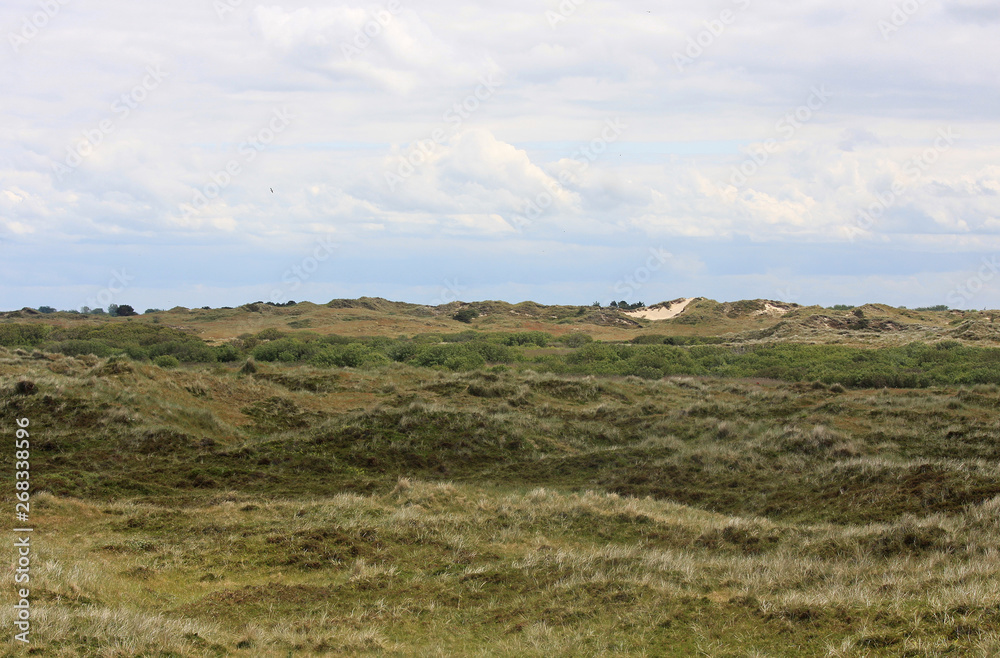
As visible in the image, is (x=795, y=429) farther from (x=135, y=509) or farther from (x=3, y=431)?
(x=3, y=431)

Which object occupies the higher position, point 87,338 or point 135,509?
point 87,338

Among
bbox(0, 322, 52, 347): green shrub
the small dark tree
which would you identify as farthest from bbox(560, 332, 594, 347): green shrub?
bbox(0, 322, 52, 347): green shrub

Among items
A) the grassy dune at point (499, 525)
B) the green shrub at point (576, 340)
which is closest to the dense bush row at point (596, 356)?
the green shrub at point (576, 340)

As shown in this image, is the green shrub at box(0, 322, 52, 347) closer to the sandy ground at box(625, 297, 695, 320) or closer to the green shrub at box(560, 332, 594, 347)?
the green shrub at box(560, 332, 594, 347)

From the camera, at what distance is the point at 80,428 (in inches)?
719

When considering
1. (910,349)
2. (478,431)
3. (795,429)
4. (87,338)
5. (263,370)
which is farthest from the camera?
(87,338)

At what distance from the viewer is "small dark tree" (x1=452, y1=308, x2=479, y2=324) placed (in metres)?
87.4

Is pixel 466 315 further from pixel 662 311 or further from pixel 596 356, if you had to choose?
pixel 596 356

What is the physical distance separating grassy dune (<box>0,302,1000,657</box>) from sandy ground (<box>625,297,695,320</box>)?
64669 millimetres

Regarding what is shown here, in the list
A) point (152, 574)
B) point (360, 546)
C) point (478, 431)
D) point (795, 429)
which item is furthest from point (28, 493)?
point (795, 429)

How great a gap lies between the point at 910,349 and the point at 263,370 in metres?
37.7

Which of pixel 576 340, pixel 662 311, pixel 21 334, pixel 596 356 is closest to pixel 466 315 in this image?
pixel 662 311

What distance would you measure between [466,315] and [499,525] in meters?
77.2

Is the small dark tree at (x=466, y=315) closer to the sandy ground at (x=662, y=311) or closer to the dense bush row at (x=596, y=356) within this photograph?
the sandy ground at (x=662, y=311)
